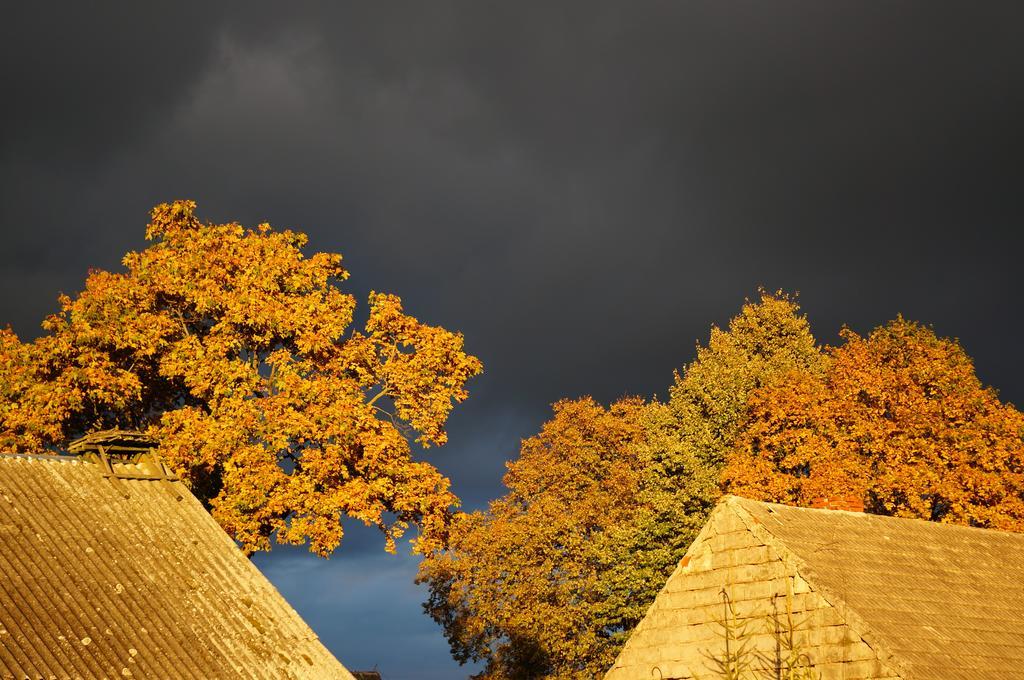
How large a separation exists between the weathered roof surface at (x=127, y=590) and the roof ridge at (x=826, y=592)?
8.94m

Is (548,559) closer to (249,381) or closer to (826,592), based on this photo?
(249,381)

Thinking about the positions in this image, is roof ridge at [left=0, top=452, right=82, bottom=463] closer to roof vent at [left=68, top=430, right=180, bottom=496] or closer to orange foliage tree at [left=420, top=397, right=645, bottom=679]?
roof vent at [left=68, top=430, right=180, bottom=496]

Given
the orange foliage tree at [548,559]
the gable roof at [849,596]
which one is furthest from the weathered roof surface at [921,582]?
the orange foliage tree at [548,559]

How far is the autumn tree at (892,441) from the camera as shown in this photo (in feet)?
127

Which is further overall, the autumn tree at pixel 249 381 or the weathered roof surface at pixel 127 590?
the autumn tree at pixel 249 381

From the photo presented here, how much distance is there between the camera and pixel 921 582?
18.9 metres

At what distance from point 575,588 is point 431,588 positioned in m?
8.76

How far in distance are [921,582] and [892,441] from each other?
22.5 metres

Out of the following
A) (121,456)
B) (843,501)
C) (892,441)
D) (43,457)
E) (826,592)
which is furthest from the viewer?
(892,441)

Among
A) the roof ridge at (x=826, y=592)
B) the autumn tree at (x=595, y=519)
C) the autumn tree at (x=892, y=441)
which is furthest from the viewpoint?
the autumn tree at (x=595, y=519)

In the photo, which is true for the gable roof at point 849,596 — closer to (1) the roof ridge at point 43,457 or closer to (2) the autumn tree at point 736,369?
(1) the roof ridge at point 43,457

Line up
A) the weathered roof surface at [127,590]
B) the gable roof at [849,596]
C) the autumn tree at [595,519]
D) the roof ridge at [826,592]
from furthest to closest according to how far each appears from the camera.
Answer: the autumn tree at [595,519] < the weathered roof surface at [127,590] < the gable roof at [849,596] < the roof ridge at [826,592]

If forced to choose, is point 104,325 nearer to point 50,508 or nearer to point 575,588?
point 50,508

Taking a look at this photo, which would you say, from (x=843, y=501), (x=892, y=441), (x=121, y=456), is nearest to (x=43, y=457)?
(x=121, y=456)
